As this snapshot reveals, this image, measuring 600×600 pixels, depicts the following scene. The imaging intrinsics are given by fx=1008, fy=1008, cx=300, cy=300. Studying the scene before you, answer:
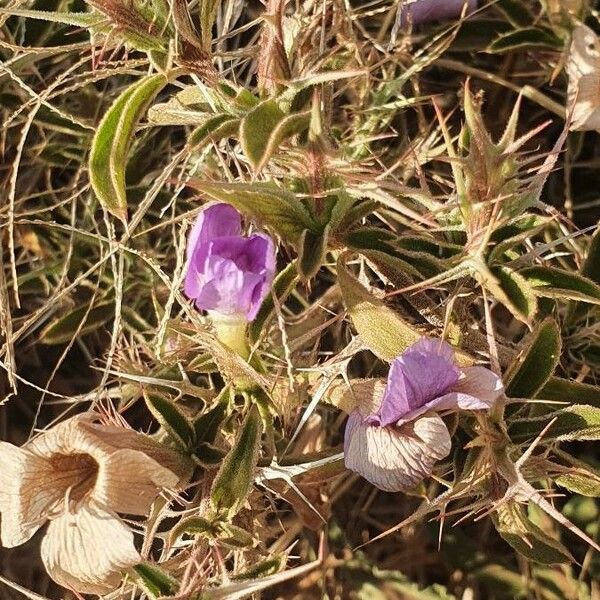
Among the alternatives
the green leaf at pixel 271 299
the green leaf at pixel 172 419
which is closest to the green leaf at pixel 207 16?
the green leaf at pixel 271 299

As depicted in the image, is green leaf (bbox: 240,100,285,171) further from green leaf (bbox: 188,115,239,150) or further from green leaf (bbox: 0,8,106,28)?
green leaf (bbox: 0,8,106,28)

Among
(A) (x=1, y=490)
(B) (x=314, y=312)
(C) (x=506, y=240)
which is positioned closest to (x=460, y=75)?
(B) (x=314, y=312)

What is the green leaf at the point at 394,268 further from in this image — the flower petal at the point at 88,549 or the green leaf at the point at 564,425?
the flower petal at the point at 88,549

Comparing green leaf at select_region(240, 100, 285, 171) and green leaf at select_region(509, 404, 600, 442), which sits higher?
green leaf at select_region(240, 100, 285, 171)

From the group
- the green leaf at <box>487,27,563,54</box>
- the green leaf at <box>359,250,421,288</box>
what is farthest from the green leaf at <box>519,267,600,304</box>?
the green leaf at <box>487,27,563,54</box>

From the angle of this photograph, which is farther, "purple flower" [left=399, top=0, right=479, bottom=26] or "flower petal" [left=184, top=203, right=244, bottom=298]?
"purple flower" [left=399, top=0, right=479, bottom=26]

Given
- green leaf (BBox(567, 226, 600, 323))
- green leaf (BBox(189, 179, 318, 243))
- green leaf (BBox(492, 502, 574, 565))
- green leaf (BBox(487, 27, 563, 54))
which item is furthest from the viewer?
green leaf (BBox(487, 27, 563, 54))

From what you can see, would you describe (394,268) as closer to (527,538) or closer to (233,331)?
(233,331)
